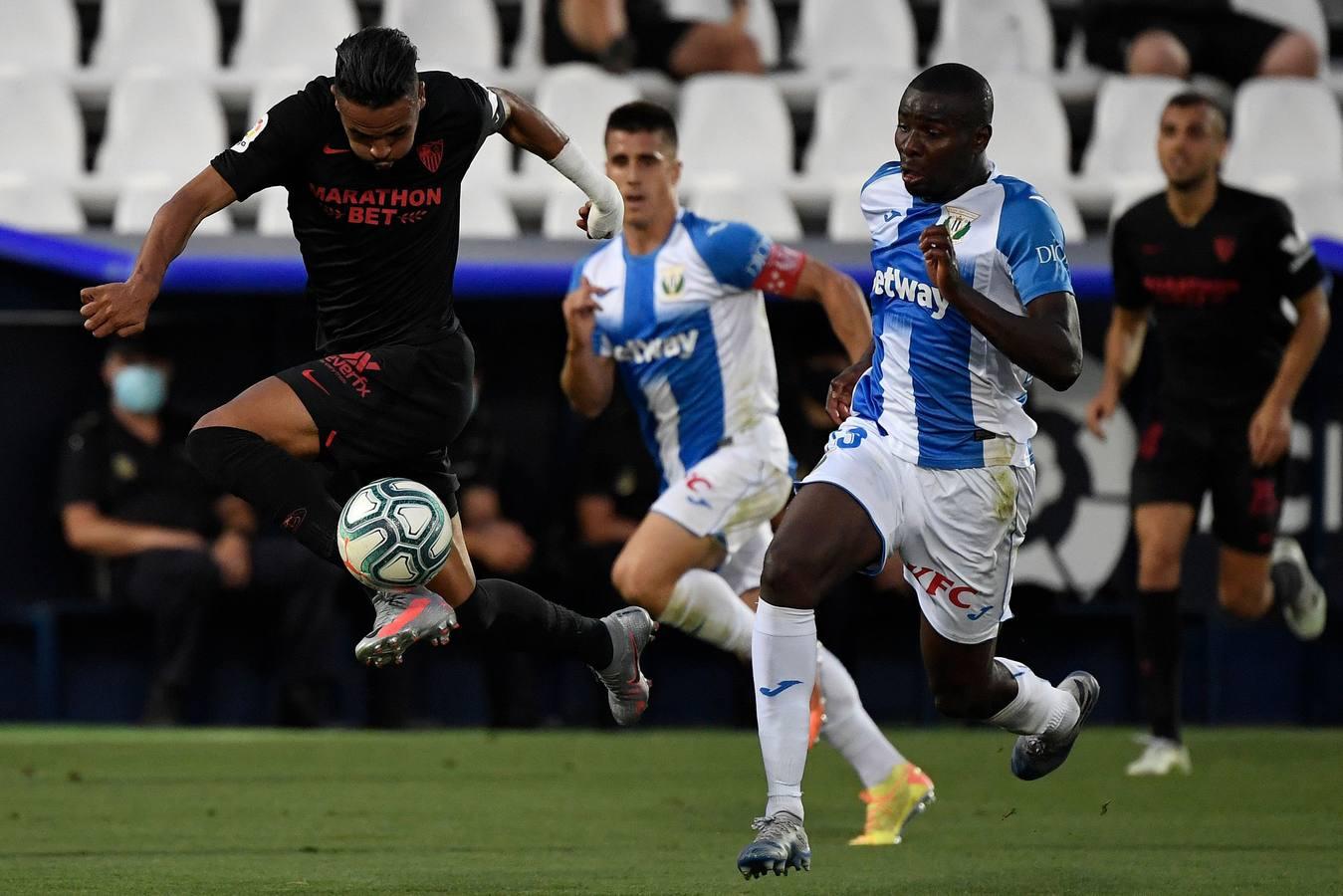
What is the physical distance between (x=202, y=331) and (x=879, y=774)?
223 inches

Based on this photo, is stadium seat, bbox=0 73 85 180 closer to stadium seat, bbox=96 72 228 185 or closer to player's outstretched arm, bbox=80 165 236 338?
stadium seat, bbox=96 72 228 185

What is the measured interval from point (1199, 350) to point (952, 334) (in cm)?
358

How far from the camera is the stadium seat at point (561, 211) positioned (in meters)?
10.8

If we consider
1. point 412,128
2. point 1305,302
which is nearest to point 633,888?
point 412,128

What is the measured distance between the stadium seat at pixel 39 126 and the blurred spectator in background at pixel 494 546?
2.75m

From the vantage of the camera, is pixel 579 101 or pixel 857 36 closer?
pixel 579 101

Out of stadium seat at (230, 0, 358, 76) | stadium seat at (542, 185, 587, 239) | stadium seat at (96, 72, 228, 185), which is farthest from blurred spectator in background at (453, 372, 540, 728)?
stadium seat at (230, 0, 358, 76)

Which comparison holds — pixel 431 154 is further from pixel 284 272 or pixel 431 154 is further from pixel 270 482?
pixel 284 272

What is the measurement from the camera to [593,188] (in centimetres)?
589

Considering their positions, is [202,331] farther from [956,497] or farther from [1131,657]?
[956,497]

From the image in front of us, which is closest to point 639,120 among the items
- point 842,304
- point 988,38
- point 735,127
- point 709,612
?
point 842,304

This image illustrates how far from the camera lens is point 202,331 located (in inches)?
420

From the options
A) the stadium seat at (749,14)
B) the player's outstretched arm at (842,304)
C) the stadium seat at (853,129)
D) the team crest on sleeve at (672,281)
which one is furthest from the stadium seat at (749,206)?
the player's outstretched arm at (842,304)

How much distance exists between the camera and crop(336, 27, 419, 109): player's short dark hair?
5.09m
